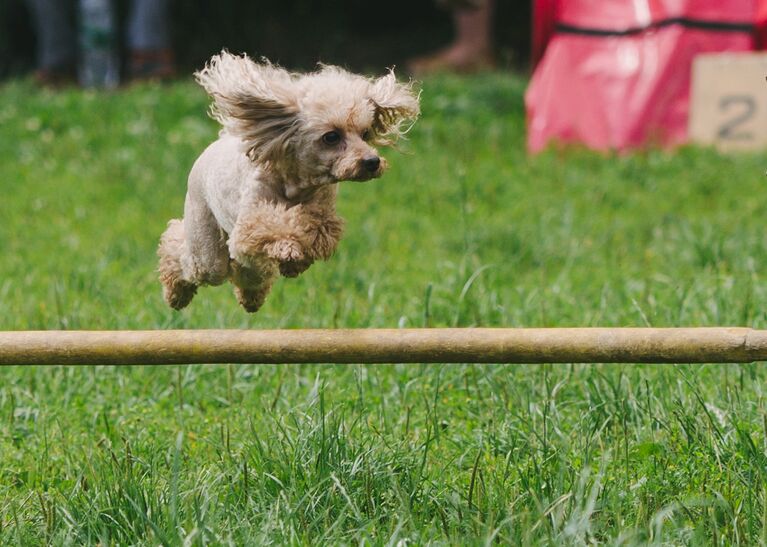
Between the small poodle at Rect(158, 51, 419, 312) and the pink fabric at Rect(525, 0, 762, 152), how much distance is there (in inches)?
187

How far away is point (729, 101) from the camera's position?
21.7 feet

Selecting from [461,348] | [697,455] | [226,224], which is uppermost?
[226,224]

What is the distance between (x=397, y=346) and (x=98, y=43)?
794 centimetres

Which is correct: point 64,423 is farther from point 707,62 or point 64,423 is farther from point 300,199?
point 707,62

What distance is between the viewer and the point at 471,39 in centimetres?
1034

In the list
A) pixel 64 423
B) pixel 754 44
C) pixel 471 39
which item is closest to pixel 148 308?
pixel 64 423

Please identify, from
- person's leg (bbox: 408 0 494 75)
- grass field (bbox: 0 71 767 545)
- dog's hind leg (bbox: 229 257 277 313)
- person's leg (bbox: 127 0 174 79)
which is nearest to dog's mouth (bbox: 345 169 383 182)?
dog's hind leg (bbox: 229 257 277 313)

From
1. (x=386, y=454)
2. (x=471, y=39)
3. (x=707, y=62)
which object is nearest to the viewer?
(x=386, y=454)

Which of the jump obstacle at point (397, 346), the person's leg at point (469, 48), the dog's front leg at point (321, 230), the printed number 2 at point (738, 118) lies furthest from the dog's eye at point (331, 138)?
the person's leg at point (469, 48)

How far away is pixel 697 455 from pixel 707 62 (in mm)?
4375

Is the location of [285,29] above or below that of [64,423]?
above

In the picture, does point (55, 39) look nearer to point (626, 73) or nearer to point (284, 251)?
point (626, 73)

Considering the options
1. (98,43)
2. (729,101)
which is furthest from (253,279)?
(98,43)

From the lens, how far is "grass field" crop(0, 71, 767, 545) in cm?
237
